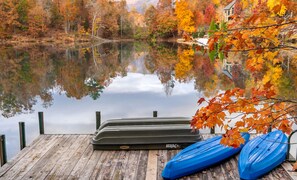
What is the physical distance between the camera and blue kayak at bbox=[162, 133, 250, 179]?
21.6ft

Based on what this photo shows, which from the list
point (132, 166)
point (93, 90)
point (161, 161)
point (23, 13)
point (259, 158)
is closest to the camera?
point (259, 158)

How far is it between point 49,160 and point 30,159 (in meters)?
0.50

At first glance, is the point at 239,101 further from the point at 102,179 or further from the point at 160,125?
the point at 160,125

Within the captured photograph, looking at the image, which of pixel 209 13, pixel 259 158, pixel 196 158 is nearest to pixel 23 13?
pixel 209 13

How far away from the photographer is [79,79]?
26688 mm

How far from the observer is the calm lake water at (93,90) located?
15219 millimetres

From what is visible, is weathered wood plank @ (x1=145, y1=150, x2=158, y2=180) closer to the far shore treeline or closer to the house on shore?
the house on shore

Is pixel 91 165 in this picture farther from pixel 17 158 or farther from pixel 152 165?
Answer: pixel 17 158

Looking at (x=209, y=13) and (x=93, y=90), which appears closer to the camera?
(x=93, y=90)

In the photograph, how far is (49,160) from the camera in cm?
770

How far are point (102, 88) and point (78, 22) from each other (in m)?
54.1

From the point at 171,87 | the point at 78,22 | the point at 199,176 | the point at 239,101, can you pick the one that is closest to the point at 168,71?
the point at 171,87

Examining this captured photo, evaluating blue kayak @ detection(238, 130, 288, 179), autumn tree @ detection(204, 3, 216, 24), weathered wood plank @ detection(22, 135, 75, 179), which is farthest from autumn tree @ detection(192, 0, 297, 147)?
autumn tree @ detection(204, 3, 216, 24)

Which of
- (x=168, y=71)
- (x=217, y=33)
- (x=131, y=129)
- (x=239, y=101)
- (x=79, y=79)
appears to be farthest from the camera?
(x=168, y=71)
